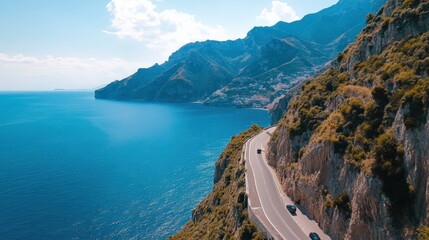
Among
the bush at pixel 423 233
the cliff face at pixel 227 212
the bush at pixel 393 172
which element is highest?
the bush at pixel 393 172

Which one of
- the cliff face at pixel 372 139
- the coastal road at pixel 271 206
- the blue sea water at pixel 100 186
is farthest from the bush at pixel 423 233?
the blue sea water at pixel 100 186

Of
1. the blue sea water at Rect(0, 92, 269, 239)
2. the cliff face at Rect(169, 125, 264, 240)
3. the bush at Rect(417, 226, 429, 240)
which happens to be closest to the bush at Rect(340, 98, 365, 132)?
the bush at Rect(417, 226, 429, 240)

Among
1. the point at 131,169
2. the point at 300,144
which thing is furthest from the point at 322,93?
the point at 131,169

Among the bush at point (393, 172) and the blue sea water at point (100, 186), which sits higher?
the bush at point (393, 172)

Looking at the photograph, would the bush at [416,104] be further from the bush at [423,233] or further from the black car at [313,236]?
the black car at [313,236]

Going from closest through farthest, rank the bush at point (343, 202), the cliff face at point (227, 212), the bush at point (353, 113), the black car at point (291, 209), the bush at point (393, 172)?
the bush at point (393, 172)
the bush at point (343, 202)
the bush at point (353, 113)
the black car at point (291, 209)
the cliff face at point (227, 212)

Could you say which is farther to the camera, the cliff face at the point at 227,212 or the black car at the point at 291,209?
the cliff face at the point at 227,212

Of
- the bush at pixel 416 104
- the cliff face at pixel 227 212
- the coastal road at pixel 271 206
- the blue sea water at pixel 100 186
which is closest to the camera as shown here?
the bush at pixel 416 104

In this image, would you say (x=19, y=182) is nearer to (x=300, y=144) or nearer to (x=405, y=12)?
(x=300, y=144)

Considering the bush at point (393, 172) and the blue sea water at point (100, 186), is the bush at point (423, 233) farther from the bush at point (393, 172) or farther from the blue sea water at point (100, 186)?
the blue sea water at point (100, 186)
